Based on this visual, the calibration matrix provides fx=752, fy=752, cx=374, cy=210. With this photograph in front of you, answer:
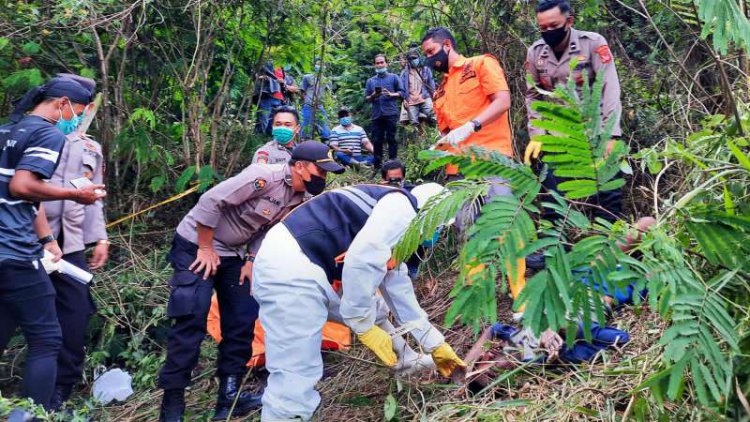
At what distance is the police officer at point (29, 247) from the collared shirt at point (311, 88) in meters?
3.79

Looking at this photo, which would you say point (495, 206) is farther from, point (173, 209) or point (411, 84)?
point (411, 84)

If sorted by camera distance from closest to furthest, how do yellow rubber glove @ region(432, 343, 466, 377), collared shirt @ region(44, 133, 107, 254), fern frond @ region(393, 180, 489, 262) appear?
A: fern frond @ region(393, 180, 489, 262)
yellow rubber glove @ region(432, 343, 466, 377)
collared shirt @ region(44, 133, 107, 254)

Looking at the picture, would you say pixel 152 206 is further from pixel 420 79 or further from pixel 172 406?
pixel 420 79

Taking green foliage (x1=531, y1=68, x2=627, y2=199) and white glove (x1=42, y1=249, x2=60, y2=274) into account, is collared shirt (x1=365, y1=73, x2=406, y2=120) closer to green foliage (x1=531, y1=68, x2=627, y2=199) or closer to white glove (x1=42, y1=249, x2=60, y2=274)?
white glove (x1=42, y1=249, x2=60, y2=274)

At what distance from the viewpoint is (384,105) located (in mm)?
9164

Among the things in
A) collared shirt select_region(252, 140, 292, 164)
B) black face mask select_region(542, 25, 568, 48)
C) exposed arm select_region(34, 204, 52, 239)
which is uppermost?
black face mask select_region(542, 25, 568, 48)

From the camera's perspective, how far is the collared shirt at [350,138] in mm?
9023

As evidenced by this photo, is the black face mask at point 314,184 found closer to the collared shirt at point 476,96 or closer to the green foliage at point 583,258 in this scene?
the collared shirt at point 476,96

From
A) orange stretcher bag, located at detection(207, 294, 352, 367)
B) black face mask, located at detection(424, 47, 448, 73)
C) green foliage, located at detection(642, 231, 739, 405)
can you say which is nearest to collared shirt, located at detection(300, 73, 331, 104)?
black face mask, located at detection(424, 47, 448, 73)

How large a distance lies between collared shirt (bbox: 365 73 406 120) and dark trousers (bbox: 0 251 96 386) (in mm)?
5343

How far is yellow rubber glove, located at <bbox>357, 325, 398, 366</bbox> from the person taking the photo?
3.59 m

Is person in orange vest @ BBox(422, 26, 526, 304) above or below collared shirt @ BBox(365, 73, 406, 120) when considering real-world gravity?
above

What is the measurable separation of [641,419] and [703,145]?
1.10 m

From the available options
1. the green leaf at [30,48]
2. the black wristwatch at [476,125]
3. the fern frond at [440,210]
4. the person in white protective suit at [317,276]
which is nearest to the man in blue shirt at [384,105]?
the green leaf at [30,48]
